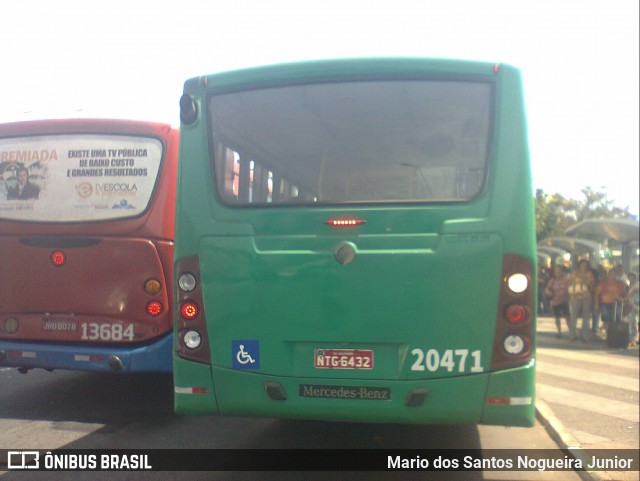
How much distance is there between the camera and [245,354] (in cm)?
511

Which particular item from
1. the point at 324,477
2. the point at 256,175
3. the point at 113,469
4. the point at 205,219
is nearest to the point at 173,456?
the point at 113,469

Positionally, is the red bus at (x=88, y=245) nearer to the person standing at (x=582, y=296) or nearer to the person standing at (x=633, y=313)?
the person standing at (x=582, y=296)

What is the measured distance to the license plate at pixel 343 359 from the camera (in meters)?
4.93

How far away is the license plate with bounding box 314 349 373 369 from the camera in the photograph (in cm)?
493

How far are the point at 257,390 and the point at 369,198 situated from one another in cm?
155

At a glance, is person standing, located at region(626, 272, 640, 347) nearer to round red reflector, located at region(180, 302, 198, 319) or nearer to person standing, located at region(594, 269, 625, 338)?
person standing, located at region(594, 269, 625, 338)

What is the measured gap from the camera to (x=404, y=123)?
16.6 feet

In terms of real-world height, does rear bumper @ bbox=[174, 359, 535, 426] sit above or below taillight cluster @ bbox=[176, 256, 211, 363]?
below

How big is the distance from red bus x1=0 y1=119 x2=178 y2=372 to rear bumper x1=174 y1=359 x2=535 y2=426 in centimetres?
184

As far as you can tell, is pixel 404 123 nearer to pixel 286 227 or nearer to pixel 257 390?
pixel 286 227

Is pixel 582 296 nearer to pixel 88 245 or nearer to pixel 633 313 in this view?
pixel 633 313

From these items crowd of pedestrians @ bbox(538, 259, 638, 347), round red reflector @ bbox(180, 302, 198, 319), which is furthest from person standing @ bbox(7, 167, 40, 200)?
crowd of pedestrians @ bbox(538, 259, 638, 347)

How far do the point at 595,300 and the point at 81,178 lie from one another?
1228 cm

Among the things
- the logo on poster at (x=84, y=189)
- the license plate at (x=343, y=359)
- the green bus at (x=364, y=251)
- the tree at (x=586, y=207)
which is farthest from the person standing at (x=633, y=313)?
the tree at (x=586, y=207)
